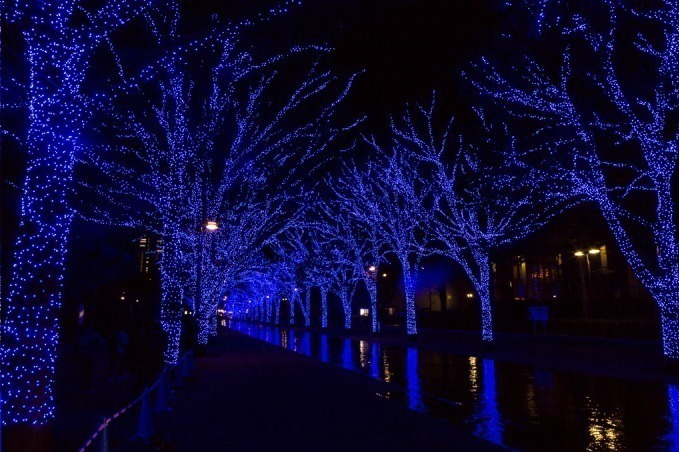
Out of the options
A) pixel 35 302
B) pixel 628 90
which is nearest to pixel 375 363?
pixel 628 90

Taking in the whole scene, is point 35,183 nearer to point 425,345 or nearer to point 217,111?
point 217,111

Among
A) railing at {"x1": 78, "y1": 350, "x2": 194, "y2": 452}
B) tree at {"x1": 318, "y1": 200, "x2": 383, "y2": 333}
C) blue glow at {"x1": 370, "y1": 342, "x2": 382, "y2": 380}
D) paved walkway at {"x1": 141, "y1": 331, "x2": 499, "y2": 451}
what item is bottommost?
blue glow at {"x1": 370, "y1": 342, "x2": 382, "y2": 380}

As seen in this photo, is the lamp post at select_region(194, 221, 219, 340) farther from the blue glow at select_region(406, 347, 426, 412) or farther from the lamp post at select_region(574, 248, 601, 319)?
the lamp post at select_region(574, 248, 601, 319)

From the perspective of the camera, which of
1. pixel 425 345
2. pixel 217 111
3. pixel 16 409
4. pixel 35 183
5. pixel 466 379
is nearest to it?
pixel 16 409

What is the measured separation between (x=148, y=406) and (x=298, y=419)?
2.49 m

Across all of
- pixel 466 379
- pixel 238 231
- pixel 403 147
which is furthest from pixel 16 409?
pixel 403 147

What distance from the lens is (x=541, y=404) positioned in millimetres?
10961

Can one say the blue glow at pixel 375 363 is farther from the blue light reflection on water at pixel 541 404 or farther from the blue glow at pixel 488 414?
the blue glow at pixel 488 414

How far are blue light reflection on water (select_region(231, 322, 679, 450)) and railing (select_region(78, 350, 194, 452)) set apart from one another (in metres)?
4.46

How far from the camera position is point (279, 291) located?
224 ft

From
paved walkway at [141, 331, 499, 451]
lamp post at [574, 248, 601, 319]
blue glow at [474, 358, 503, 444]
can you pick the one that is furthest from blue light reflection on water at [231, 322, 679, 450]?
lamp post at [574, 248, 601, 319]

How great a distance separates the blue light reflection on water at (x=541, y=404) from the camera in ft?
26.7

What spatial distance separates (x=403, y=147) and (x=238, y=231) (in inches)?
323

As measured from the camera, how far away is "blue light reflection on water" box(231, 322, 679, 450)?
8.12 metres
